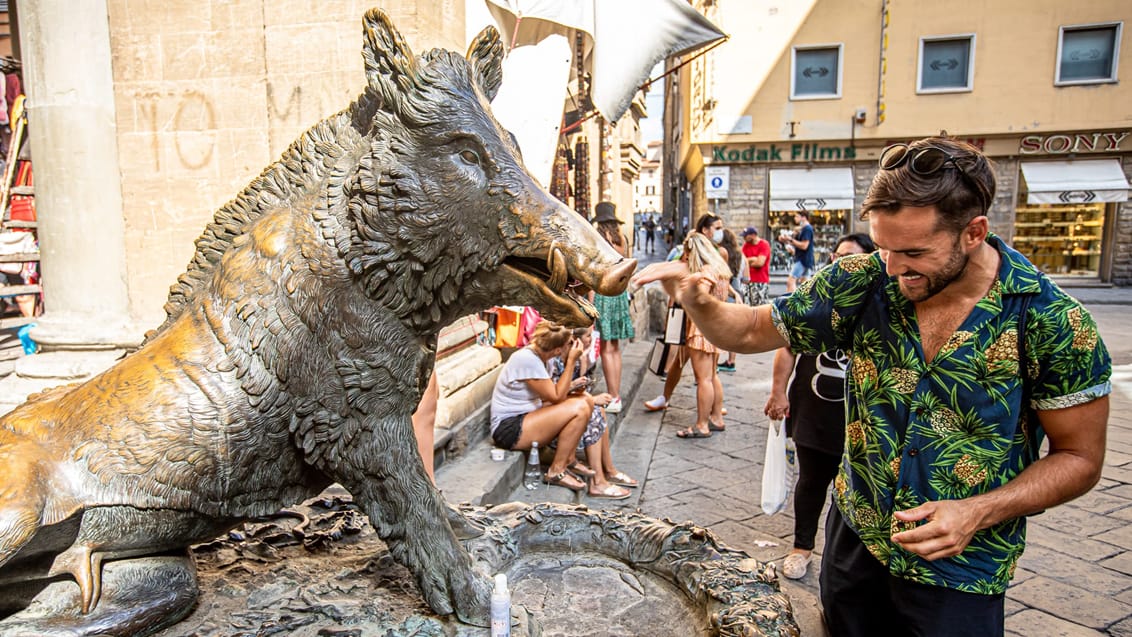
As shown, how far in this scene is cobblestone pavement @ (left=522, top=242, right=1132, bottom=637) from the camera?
10.2 feet

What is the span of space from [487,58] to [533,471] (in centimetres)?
288

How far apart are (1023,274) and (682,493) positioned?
3048 millimetres

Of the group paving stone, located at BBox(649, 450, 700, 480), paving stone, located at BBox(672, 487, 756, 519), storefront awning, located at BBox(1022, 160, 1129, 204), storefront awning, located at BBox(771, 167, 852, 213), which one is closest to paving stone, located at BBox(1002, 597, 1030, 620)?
paving stone, located at BBox(672, 487, 756, 519)

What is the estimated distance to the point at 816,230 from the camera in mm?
18328

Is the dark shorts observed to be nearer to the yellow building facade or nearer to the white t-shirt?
the white t-shirt

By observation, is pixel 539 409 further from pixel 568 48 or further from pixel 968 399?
pixel 968 399

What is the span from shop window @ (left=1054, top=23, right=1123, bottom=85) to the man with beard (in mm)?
18128

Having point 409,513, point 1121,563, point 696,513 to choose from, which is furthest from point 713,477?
point 409,513

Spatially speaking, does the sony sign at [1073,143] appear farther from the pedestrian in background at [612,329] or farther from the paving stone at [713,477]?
the paving stone at [713,477]

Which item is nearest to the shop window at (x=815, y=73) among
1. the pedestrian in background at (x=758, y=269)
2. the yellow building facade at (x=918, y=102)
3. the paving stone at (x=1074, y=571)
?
the yellow building facade at (x=918, y=102)

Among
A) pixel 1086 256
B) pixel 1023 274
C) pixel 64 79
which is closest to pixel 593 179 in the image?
pixel 64 79

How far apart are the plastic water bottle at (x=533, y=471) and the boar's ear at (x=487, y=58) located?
105 inches

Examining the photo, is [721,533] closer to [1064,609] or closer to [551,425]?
[551,425]

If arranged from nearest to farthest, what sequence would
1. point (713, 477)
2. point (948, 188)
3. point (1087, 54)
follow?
point (948, 188) < point (713, 477) < point (1087, 54)
